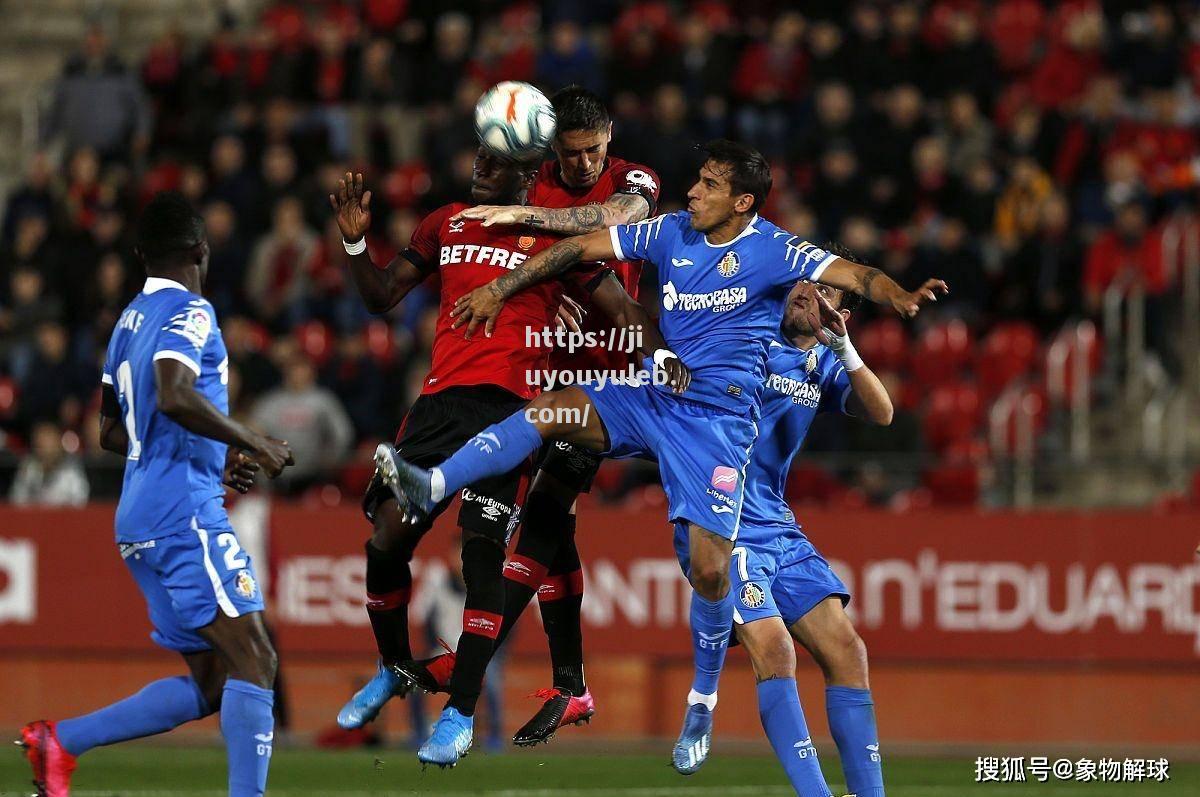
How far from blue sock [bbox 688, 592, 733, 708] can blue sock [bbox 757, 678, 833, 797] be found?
0.26 meters

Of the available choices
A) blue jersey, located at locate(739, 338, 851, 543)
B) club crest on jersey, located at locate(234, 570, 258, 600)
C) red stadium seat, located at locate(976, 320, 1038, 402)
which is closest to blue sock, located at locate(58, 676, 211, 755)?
club crest on jersey, located at locate(234, 570, 258, 600)

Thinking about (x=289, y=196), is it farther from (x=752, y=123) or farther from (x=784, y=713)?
(x=784, y=713)

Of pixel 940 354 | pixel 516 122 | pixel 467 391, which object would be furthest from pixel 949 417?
pixel 516 122

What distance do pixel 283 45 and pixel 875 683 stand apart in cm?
1039

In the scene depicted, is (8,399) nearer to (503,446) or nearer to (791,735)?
(503,446)

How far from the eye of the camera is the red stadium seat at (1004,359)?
18344mm

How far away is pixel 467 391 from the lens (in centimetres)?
1005

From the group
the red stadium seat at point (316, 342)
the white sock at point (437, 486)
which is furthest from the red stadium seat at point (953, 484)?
the white sock at point (437, 486)

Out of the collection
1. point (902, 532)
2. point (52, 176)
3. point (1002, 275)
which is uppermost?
point (52, 176)

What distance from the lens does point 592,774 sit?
48.8 ft

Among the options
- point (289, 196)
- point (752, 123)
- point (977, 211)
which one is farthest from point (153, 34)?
point (977, 211)

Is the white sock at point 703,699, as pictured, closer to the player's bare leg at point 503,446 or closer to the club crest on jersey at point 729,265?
the player's bare leg at point 503,446

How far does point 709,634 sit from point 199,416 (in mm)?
2879

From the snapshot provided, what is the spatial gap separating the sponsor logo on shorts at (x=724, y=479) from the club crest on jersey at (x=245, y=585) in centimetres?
231
